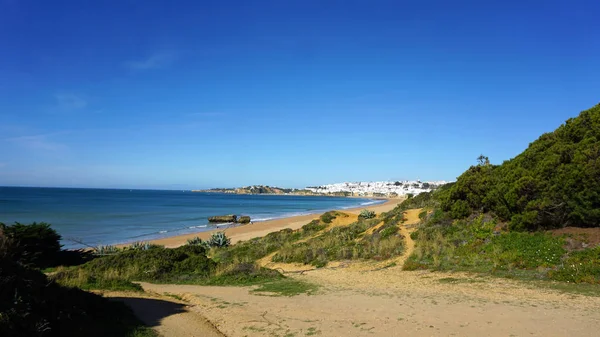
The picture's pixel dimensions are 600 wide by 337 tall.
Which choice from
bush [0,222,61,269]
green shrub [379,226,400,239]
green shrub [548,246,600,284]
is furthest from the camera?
green shrub [379,226,400,239]

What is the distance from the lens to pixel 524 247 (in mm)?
13398

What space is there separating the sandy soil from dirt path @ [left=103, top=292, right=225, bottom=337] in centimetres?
16

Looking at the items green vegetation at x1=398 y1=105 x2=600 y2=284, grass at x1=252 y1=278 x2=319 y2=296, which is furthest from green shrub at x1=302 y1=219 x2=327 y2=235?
grass at x1=252 y1=278 x2=319 y2=296

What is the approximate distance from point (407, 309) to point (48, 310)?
6.71m

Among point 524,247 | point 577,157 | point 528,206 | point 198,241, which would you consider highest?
point 577,157

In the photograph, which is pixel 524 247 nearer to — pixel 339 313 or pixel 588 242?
pixel 588 242

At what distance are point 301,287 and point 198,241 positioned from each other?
1642cm

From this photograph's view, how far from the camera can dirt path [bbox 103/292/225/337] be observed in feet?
24.7

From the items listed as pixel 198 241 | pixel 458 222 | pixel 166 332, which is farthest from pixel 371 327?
pixel 198 241

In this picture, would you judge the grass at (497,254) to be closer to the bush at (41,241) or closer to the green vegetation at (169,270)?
the green vegetation at (169,270)

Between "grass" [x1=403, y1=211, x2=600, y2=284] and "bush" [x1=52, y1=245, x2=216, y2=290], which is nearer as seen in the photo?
"grass" [x1=403, y1=211, x2=600, y2=284]

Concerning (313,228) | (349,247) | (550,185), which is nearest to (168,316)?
(349,247)

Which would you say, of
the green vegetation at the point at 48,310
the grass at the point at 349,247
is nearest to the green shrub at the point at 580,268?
the grass at the point at 349,247

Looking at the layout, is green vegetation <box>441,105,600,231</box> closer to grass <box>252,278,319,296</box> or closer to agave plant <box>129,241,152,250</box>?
grass <box>252,278,319,296</box>
